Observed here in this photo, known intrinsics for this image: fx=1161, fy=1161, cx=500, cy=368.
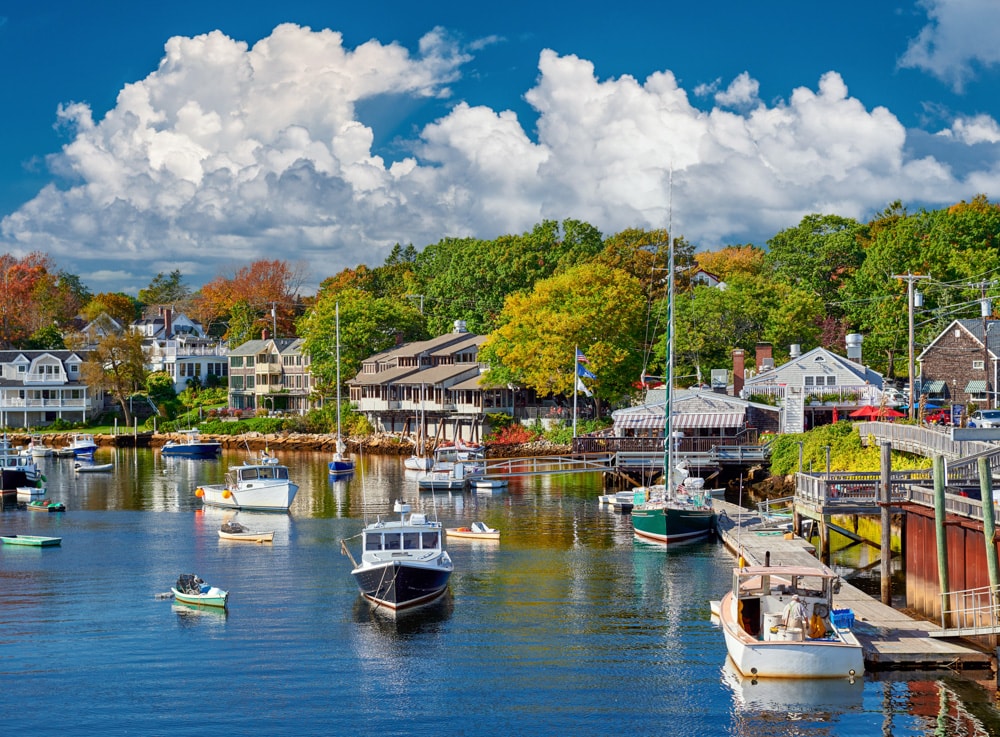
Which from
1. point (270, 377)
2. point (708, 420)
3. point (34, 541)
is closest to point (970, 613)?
point (34, 541)

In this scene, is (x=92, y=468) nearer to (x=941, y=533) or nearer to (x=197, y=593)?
(x=197, y=593)

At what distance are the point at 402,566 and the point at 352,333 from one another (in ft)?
316

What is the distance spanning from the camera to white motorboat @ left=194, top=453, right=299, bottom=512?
2901 inches

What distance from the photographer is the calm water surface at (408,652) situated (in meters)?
31.0

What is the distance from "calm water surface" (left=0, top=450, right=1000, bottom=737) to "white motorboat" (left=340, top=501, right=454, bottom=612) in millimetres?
808

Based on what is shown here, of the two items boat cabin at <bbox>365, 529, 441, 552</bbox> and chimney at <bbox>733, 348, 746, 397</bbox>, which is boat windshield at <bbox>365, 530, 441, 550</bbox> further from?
chimney at <bbox>733, 348, 746, 397</bbox>

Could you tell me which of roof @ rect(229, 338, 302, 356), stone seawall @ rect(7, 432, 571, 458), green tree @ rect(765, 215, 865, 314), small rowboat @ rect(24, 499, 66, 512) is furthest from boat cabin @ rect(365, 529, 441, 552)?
roof @ rect(229, 338, 302, 356)

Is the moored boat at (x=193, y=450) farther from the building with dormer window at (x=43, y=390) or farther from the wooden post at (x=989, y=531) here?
the wooden post at (x=989, y=531)

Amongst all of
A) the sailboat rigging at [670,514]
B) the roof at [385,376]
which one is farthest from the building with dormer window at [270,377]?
the sailboat rigging at [670,514]

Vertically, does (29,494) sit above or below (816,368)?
below

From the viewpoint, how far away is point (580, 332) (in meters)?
105

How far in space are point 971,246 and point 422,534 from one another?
8388cm

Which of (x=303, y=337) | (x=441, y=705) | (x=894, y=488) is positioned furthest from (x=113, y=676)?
(x=303, y=337)

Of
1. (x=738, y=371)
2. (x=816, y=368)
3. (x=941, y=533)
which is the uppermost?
(x=816, y=368)
